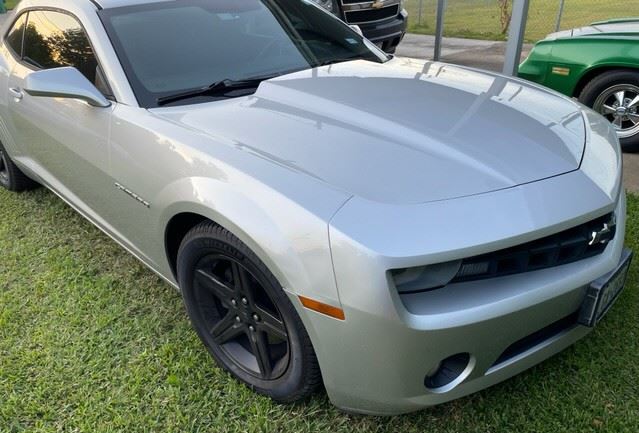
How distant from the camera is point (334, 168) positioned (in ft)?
6.09

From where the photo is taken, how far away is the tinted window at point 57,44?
2.72 meters

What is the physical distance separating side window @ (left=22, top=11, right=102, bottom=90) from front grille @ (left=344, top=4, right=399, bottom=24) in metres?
4.11

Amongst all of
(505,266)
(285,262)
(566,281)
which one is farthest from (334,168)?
(566,281)

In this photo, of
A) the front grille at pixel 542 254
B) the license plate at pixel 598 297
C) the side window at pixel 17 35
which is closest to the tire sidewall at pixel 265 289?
the front grille at pixel 542 254

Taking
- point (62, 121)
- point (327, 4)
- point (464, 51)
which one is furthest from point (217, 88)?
point (464, 51)

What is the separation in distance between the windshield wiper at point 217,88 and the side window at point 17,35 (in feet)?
5.39

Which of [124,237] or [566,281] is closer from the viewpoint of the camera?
A: [566,281]

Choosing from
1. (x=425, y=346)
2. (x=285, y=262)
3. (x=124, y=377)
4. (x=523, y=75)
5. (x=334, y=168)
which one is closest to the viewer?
(x=425, y=346)

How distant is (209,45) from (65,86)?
70cm

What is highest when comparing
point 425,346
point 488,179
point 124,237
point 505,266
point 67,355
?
point 488,179

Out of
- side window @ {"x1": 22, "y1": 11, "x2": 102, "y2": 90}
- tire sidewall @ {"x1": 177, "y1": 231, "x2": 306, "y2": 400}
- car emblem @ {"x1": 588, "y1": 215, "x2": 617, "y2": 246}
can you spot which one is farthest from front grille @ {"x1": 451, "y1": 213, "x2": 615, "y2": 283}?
side window @ {"x1": 22, "y1": 11, "x2": 102, "y2": 90}

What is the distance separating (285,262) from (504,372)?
0.80 m

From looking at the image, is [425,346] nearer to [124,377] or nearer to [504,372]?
[504,372]

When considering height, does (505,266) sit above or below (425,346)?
above
